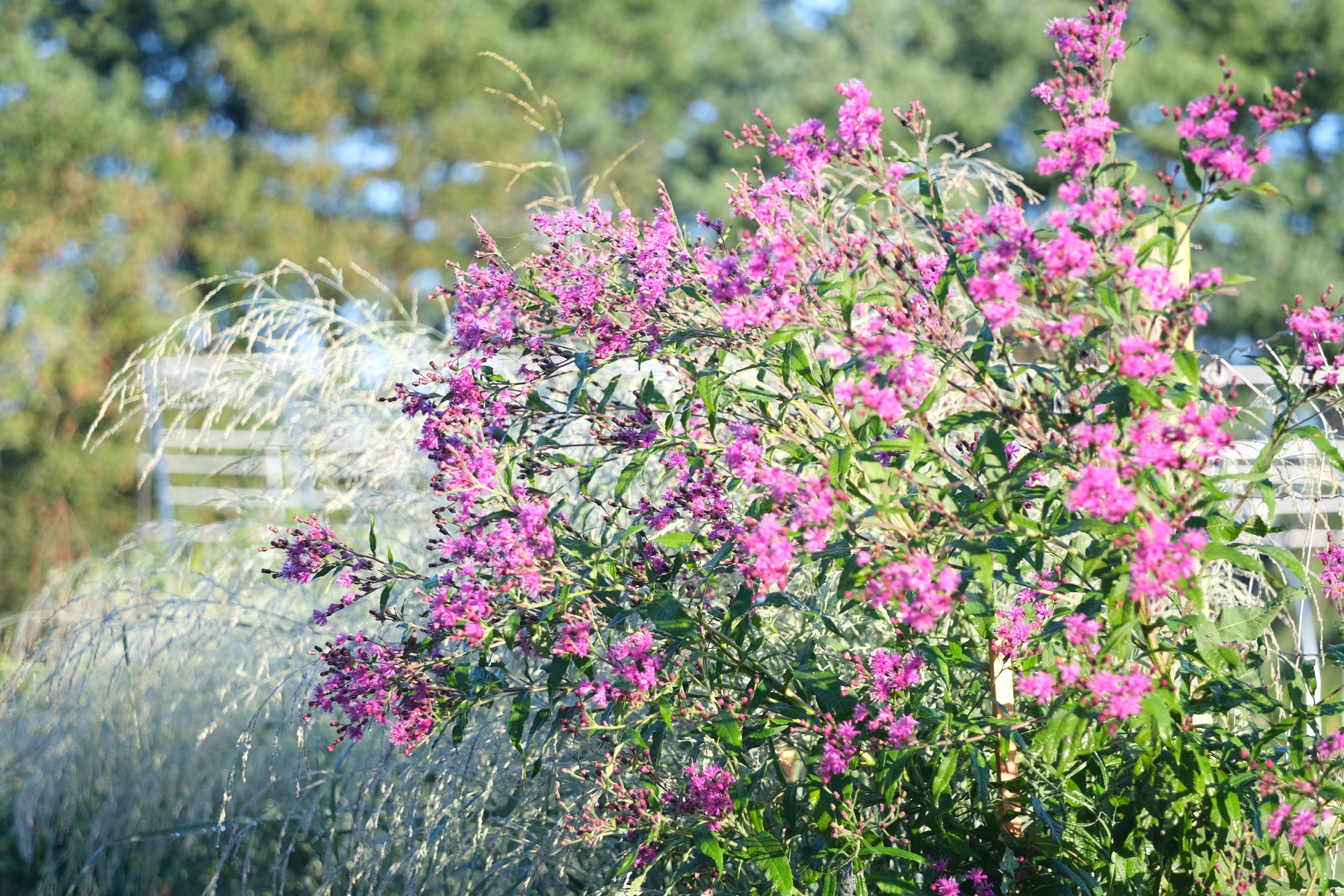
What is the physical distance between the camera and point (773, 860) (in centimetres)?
144

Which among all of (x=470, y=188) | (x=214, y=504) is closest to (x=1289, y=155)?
(x=470, y=188)

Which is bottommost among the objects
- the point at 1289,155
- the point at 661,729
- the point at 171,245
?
the point at 171,245

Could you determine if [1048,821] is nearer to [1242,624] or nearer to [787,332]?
[1242,624]

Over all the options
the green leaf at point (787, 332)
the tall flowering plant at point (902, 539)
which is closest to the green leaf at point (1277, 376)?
the tall flowering plant at point (902, 539)

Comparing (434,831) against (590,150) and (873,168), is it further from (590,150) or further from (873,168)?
(590,150)

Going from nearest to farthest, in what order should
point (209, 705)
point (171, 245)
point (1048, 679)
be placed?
point (1048, 679) < point (209, 705) < point (171, 245)

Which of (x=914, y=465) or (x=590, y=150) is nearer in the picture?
(x=914, y=465)

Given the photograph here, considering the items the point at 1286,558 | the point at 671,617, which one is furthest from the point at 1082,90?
the point at 671,617

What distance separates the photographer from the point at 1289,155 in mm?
13969

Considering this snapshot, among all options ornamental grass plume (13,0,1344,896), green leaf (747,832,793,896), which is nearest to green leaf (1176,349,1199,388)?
ornamental grass plume (13,0,1344,896)

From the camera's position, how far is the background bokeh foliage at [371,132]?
967 centimetres

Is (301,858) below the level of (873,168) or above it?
below

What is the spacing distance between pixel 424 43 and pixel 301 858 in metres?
12.7

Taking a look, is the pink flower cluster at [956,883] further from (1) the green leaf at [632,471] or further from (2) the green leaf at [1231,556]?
(1) the green leaf at [632,471]
